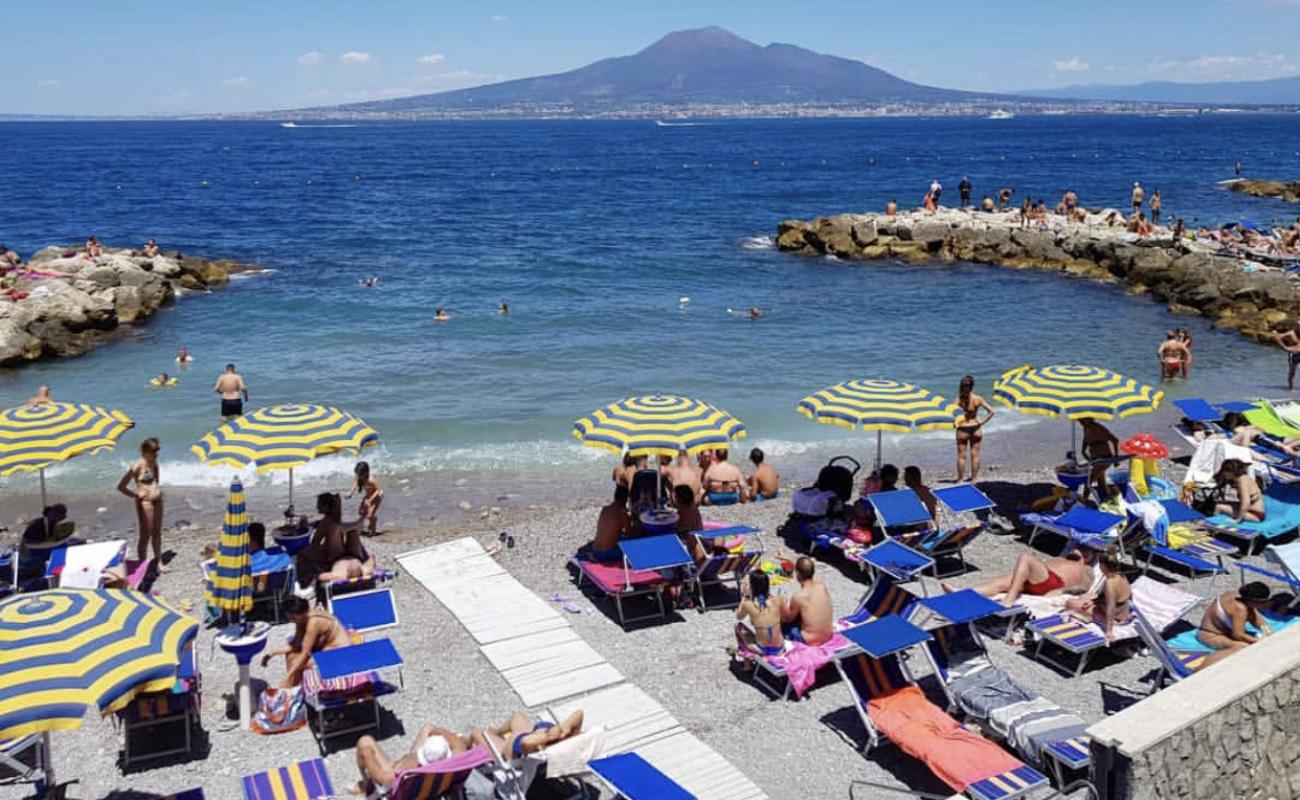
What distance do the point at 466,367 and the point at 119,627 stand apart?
58.3 ft

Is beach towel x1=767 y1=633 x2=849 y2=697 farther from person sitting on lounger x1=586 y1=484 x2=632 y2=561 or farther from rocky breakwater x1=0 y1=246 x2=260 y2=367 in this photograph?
rocky breakwater x1=0 y1=246 x2=260 y2=367

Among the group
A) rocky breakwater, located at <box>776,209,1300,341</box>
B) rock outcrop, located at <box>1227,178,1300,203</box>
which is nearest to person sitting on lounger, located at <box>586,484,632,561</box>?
rocky breakwater, located at <box>776,209,1300,341</box>

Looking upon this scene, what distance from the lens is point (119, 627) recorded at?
261 inches

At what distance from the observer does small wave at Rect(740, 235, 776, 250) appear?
147 feet

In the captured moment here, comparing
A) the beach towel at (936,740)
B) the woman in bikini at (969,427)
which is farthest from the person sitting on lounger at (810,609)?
the woman in bikini at (969,427)

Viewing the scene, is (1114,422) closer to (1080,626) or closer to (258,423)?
(1080,626)

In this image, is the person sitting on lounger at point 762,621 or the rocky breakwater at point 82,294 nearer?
the person sitting on lounger at point 762,621

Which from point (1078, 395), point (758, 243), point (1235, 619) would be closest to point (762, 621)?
point (1235, 619)

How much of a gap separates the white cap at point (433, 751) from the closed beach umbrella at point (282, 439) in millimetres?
4831

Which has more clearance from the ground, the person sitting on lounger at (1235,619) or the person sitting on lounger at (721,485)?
the person sitting on lounger at (1235,619)

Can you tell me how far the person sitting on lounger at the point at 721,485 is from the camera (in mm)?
14133

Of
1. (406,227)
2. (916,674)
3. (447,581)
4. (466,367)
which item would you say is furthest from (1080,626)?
(406,227)

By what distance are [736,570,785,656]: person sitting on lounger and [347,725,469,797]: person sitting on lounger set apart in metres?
2.86

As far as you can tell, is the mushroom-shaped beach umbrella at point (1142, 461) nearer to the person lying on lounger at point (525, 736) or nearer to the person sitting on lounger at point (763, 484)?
the person sitting on lounger at point (763, 484)
